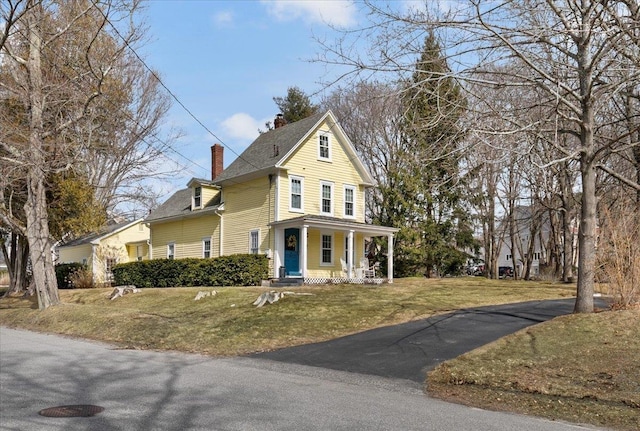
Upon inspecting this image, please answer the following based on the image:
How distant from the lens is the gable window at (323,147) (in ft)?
97.3

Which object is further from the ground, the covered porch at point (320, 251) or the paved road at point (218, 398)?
the covered porch at point (320, 251)

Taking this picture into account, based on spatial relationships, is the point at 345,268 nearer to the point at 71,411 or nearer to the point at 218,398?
the point at 218,398

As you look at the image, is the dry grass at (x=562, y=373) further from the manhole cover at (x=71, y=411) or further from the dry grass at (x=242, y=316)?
the dry grass at (x=242, y=316)

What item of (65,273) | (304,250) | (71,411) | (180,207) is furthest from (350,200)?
(71,411)

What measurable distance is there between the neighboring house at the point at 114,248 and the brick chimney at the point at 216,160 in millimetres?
10922

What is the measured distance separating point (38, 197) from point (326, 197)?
44.9 ft

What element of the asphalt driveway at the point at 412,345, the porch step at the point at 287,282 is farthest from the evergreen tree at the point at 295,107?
the asphalt driveway at the point at 412,345

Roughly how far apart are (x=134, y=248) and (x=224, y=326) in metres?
31.0

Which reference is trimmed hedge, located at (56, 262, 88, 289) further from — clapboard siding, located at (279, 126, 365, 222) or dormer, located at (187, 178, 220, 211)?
clapboard siding, located at (279, 126, 365, 222)

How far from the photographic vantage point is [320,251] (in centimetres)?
2933

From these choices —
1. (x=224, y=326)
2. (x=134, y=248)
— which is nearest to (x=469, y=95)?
(x=224, y=326)

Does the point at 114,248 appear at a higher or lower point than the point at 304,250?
higher

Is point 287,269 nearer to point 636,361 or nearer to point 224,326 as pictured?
point 224,326

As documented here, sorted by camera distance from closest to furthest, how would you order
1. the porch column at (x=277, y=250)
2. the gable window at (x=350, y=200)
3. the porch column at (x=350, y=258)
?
the porch column at (x=277, y=250)
the porch column at (x=350, y=258)
the gable window at (x=350, y=200)
